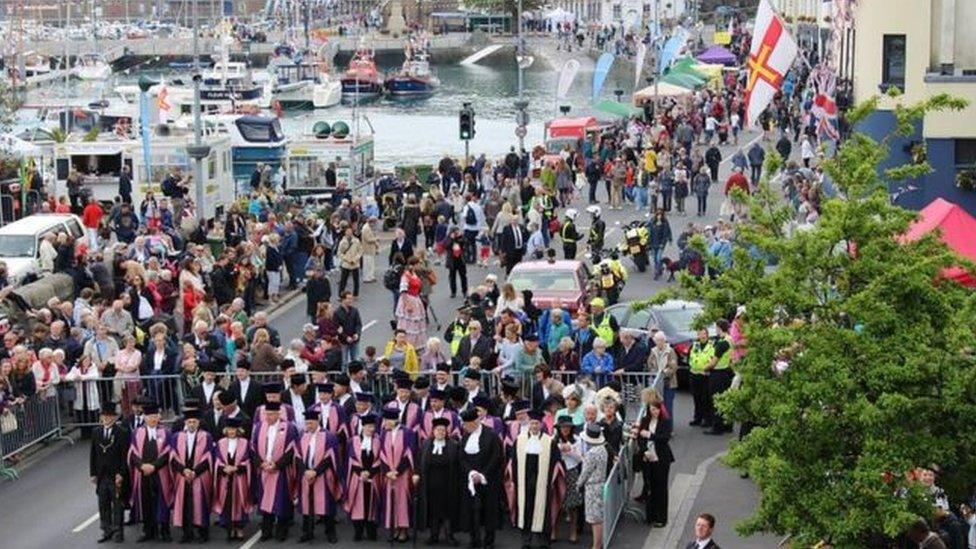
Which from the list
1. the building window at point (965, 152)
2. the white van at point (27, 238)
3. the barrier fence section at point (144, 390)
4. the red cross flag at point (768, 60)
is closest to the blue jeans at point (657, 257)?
the red cross flag at point (768, 60)

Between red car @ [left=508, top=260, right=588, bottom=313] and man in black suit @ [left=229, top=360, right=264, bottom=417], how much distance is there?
828 cm

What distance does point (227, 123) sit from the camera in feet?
206

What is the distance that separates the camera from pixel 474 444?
2106 cm

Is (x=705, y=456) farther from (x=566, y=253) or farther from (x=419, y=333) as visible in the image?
(x=566, y=253)

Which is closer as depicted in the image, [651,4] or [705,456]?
[705,456]

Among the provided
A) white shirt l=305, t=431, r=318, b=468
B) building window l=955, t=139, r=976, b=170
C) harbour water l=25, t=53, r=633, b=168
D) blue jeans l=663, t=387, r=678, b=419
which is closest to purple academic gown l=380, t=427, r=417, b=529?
white shirt l=305, t=431, r=318, b=468

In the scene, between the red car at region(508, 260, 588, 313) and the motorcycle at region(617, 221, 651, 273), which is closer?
the red car at region(508, 260, 588, 313)

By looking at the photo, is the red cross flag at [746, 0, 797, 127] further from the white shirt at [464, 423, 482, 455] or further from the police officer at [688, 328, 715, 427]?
the white shirt at [464, 423, 482, 455]

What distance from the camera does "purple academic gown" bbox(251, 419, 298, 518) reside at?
21500 mm

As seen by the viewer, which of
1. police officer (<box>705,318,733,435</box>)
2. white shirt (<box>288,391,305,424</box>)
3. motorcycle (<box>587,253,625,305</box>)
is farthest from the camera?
motorcycle (<box>587,253,625,305</box>)

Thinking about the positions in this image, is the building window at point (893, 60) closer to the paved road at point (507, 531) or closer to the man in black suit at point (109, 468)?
the paved road at point (507, 531)

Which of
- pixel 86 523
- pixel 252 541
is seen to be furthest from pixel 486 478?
pixel 86 523

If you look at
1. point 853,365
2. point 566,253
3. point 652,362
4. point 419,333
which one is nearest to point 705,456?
point 652,362

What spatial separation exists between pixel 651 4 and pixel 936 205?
126286mm
